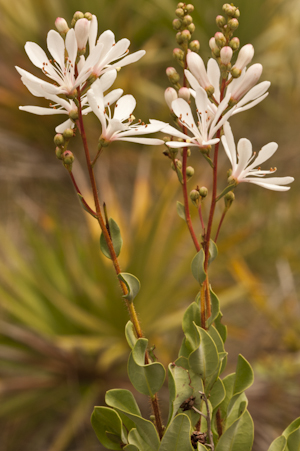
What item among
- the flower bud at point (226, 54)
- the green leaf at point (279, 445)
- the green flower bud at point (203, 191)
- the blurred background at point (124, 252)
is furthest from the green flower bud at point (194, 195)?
the blurred background at point (124, 252)

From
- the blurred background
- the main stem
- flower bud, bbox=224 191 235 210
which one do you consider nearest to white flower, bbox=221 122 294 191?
flower bud, bbox=224 191 235 210

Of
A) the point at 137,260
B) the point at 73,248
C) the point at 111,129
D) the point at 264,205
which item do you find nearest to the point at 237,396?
the point at 111,129

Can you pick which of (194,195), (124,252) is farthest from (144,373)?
(124,252)

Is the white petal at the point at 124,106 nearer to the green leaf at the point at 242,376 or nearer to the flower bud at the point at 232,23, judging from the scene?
the flower bud at the point at 232,23

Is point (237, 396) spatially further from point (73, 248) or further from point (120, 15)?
point (120, 15)

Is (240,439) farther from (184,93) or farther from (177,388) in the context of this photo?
(184,93)
